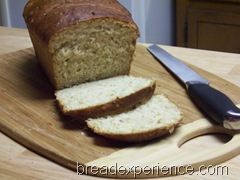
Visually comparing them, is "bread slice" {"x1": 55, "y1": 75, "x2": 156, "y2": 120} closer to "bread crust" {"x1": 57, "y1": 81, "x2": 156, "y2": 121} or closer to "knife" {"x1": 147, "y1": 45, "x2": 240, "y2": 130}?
"bread crust" {"x1": 57, "y1": 81, "x2": 156, "y2": 121}

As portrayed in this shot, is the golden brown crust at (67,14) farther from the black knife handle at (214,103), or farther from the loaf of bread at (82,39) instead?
the black knife handle at (214,103)

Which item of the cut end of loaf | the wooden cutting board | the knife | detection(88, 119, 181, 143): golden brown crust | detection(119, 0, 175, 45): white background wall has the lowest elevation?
detection(119, 0, 175, 45): white background wall

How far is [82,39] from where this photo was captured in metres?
1.46

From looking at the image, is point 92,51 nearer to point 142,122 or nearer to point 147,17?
point 142,122

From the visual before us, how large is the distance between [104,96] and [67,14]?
277 millimetres

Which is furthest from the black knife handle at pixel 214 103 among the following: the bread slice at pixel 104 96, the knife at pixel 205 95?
the bread slice at pixel 104 96

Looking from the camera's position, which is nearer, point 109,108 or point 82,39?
point 109,108

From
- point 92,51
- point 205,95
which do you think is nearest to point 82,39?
point 92,51

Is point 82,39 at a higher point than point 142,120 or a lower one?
higher

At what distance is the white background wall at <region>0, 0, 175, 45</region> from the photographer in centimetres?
264

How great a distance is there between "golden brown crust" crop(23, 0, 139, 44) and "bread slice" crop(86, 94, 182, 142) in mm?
296

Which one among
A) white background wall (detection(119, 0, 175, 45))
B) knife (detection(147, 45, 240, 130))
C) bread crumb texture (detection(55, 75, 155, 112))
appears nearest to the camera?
knife (detection(147, 45, 240, 130))

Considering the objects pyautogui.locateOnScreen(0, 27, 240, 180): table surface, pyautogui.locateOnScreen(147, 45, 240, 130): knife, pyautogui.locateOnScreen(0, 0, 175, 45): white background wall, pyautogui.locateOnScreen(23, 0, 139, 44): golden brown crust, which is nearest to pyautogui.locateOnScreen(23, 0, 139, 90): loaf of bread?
pyautogui.locateOnScreen(23, 0, 139, 44): golden brown crust

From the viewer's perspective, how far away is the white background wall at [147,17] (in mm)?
2641
